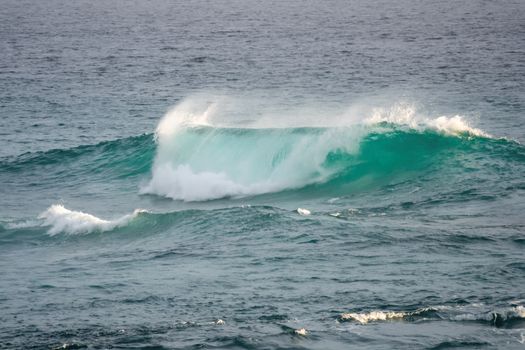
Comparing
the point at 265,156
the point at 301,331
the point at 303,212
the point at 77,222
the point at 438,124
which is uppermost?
the point at 438,124

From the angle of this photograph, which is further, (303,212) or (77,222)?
(77,222)

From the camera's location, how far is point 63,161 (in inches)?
1559

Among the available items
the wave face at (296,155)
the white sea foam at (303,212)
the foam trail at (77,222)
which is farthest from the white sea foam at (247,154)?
the white sea foam at (303,212)

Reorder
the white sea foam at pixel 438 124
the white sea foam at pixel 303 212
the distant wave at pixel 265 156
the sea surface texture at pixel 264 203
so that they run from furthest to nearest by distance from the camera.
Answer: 1. the white sea foam at pixel 438 124
2. the distant wave at pixel 265 156
3. the white sea foam at pixel 303 212
4. the sea surface texture at pixel 264 203

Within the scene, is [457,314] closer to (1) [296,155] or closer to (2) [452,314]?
(2) [452,314]

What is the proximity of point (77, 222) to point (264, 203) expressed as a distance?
21.2 ft

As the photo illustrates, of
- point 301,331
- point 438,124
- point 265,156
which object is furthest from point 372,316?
point 438,124

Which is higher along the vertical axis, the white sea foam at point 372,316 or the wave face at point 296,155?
the wave face at point 296,155

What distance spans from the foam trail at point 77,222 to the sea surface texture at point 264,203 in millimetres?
83

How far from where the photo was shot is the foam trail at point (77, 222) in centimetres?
2894

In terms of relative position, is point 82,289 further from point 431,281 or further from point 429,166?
point 429,166

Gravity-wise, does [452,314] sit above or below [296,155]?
below

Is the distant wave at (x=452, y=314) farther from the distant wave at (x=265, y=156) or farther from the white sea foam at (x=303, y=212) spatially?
the distant wave at (x=265, y=156)

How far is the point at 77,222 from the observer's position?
96.4ft
